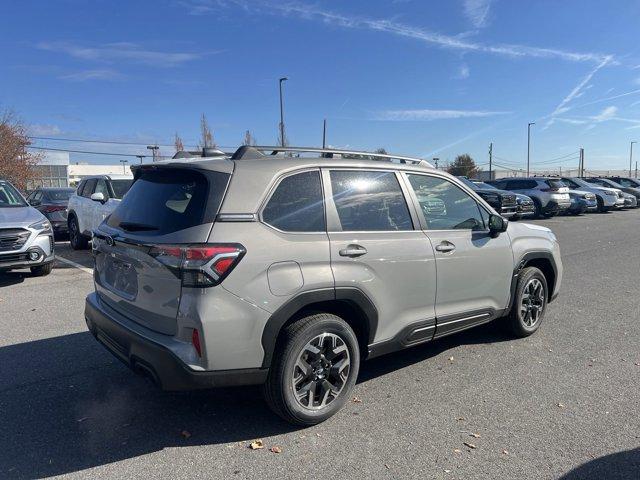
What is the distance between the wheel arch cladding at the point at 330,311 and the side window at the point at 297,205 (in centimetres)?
46

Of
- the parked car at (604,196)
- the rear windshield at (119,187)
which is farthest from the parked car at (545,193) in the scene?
the rear windshield at (119,187)

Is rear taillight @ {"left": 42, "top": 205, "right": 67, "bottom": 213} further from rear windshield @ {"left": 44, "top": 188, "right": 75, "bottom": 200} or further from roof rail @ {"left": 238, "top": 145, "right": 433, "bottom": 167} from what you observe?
roof rail @ {"left": 238, "top": 145, "right": 433, "bottom": 167}

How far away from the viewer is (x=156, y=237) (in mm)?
3131

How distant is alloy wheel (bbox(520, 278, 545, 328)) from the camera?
5137 millimetres

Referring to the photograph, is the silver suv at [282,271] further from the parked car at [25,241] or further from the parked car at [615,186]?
the parked car at [615,186]

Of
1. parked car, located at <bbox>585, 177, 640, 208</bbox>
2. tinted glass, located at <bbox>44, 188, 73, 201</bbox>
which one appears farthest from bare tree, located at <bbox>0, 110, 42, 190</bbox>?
parked car, located at <bbox>585, 177, 640, 208</bbox>

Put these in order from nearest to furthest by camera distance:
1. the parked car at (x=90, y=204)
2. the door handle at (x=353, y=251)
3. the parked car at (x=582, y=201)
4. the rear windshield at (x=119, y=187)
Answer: the door handle at (x=353, y=251), the parked car at (x=90, y=204), the rear windshield at (x=119, y=187), the parked car at (x=582, y=201)

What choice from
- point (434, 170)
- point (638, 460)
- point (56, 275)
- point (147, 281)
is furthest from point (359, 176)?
point (56, 275)

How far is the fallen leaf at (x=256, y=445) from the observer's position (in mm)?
3149

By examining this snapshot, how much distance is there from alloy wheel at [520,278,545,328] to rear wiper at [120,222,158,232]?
3737 mm

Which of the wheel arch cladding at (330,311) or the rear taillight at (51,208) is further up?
the rear taillight at (51,208)

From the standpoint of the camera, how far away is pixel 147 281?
3.17m

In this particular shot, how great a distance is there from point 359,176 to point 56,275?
691cm

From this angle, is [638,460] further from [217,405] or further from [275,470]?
[217,405]
